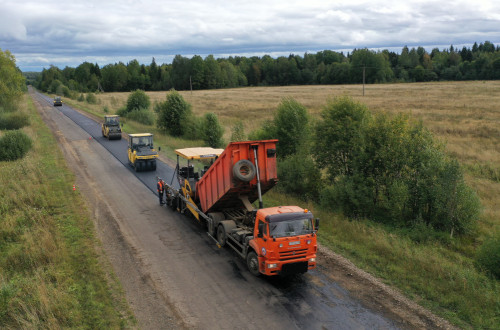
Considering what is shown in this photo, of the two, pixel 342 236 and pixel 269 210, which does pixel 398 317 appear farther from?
pixel 342 236

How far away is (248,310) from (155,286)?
9.85 feet

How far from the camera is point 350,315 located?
392 inches

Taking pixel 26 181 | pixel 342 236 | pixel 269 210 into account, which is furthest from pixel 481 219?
pixel 26 181

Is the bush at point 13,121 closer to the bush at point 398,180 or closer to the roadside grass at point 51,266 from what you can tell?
the roadside grass at point 51,266

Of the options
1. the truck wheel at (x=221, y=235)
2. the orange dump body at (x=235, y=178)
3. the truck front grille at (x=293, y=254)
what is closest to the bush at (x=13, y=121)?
the orange dump body at (x=235, y=178)

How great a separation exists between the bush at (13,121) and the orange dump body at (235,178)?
126ft

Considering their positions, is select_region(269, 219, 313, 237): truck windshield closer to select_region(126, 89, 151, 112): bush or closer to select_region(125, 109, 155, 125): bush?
select_region(125, 109, 155, 125): bush

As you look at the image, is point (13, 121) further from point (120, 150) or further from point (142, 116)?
point (120, 150)

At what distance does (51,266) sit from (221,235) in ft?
18.1

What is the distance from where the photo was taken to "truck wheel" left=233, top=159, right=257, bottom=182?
12.8m

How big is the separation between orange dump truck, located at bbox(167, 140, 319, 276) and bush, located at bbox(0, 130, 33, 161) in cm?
1774

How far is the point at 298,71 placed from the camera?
150875mm

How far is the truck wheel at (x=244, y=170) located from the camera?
42.1ft

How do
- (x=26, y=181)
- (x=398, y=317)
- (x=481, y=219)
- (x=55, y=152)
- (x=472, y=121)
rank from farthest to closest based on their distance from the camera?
(x=472, y=121), (x=55, y=152), (x=26, y=181), (x=481, y=219), (x=398, y=317)
